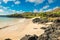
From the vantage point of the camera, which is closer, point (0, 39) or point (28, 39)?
point (28, 39)

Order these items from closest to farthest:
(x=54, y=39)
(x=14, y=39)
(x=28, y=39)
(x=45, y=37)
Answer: (x=54, y=39), (x=45, y=37), (x=28, y=39), (x=14, y=39)

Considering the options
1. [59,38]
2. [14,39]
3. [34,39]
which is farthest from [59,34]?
[14,39]

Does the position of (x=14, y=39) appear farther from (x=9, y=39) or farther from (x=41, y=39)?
(x=41, y=39)

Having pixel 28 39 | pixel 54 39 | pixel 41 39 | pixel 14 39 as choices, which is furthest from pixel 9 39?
pixel 54 39

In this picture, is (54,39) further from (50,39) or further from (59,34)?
(59,34)

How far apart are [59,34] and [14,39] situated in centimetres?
627

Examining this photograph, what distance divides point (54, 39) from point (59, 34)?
90.5 inches

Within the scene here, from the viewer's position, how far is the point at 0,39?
17703 mm

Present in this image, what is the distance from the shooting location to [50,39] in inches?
482

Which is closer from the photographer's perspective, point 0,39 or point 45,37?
point 45,37

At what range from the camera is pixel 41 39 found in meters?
12.9

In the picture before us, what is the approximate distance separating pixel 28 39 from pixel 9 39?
4.63 metres

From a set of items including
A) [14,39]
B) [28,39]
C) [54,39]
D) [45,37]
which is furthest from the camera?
[14,39]

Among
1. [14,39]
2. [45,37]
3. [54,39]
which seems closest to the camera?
[54,39]
